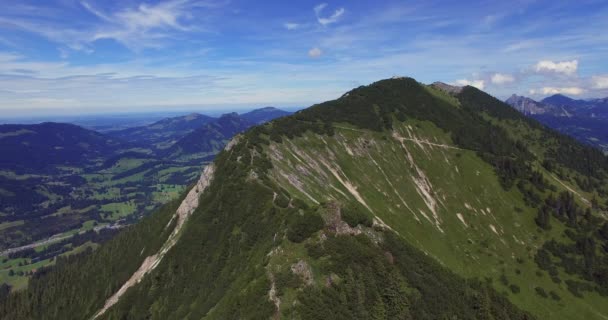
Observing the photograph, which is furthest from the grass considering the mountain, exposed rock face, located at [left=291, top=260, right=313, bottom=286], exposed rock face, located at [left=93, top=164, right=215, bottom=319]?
exposed rock face, located at [left=291, top=260, right=313, bottom=286]

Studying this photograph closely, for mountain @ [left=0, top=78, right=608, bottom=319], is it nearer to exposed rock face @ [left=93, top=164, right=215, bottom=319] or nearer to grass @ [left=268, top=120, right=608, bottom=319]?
grass @ [left=268, top=120, right=608, bottom=319]

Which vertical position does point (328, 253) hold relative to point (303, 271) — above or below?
above

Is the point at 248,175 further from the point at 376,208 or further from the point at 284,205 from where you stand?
the point at 376,208

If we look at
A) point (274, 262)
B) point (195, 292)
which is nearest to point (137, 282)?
point (195, 292)

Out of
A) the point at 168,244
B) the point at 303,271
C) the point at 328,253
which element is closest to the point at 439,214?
the point at 328,253

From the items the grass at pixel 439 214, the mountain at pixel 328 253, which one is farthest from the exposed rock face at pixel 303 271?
the grass at pixel 439 214

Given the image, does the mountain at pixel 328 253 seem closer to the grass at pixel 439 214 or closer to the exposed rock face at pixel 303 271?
the exposed rock face at pixel 303 271

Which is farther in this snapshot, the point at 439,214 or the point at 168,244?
the point at 439,214

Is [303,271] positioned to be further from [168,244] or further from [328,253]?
[168,244]

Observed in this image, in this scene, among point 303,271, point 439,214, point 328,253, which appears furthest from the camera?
point 439,214
